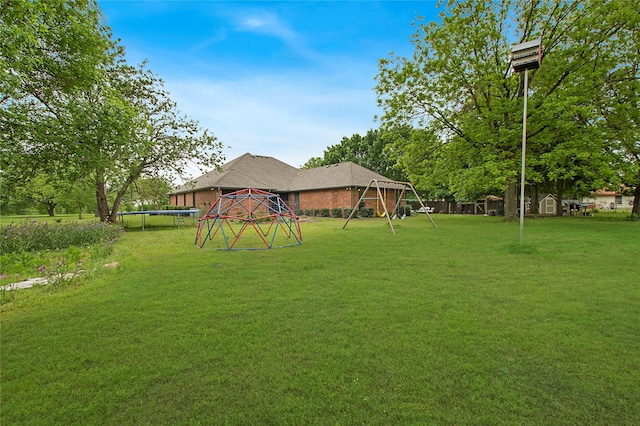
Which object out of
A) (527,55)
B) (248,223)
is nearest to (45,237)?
(248,223)

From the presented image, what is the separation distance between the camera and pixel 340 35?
35.9 ft

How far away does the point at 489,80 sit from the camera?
14961 millimetres

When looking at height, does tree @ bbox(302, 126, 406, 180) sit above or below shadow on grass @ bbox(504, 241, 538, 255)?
above

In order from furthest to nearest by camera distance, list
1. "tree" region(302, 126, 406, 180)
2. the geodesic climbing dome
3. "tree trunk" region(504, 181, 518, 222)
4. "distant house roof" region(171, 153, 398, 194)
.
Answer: "tree" region(302, 126, 406, 180) → "distant house roof" region(171, 153, 398, 194) → "tree trunk" region(504, 181, 518, 222) → the geodesic climbing dome

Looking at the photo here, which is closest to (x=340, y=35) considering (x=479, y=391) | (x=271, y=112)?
(x=271, y=112)

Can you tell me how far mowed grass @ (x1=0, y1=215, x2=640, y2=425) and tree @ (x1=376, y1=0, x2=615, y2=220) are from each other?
36.0ft

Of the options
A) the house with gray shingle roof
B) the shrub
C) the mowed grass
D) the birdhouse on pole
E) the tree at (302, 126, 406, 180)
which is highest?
the tree at (302, 126, 406, 180)

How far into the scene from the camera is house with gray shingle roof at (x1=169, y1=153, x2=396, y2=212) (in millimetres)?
24562

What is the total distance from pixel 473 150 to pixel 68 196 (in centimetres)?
3938

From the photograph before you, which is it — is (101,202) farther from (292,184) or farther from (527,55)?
(527,55)

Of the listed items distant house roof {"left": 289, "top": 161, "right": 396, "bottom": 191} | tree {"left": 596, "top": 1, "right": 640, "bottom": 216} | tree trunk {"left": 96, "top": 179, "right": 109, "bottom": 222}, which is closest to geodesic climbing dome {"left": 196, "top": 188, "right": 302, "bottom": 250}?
tree trunk {"left": 96, "top": 179, "right": 109, "bottom": 222}

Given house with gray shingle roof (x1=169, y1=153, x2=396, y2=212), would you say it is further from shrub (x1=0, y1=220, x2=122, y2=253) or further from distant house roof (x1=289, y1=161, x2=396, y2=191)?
shrub (x1=0, y1=220, x2=122, y2=253)

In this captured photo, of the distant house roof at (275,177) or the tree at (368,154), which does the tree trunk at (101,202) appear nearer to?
the distant house roof at (275,177)

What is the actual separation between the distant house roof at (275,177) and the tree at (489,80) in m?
8.53
